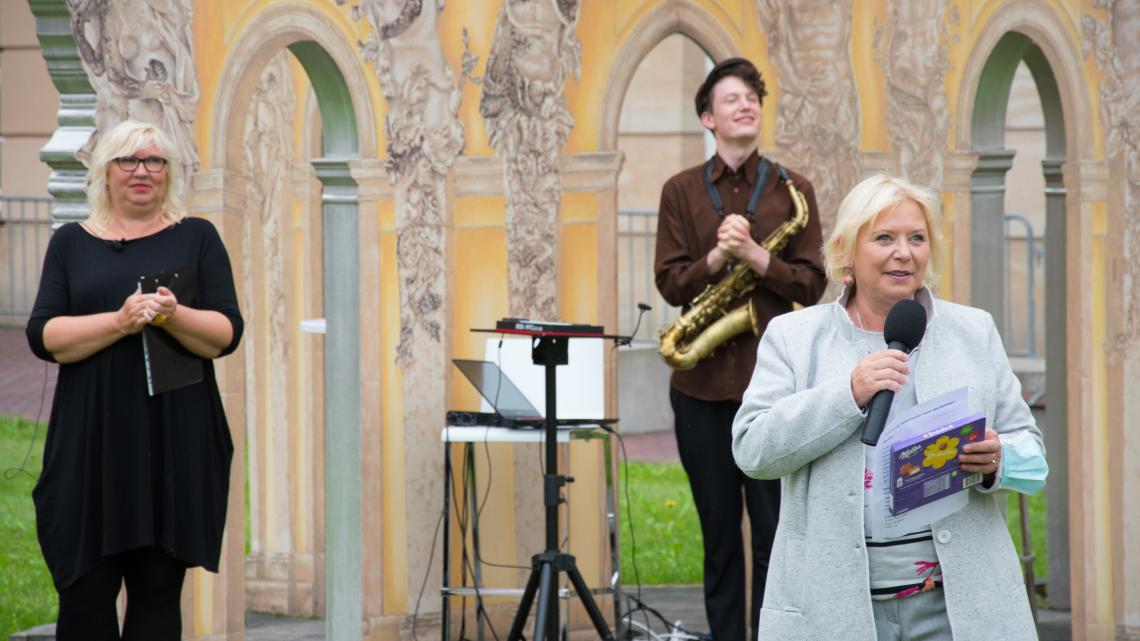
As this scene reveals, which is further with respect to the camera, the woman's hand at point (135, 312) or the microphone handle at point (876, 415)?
the woman's hand at point (135, 312)

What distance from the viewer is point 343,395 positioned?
693 centimetres

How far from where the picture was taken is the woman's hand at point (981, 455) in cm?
317

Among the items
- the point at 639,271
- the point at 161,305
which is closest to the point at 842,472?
the point at 161,305

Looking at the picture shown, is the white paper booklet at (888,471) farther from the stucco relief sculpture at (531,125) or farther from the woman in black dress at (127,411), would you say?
the stucco relief sculpture at (531,125)

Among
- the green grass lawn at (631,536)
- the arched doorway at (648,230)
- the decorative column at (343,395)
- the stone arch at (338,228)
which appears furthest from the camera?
the arched doorway at (648,230)

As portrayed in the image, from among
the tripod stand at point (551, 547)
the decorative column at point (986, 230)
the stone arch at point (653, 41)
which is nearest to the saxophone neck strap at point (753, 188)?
the tripod stand at point (551, 547)

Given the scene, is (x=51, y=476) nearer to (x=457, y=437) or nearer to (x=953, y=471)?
(x=457, y=437)

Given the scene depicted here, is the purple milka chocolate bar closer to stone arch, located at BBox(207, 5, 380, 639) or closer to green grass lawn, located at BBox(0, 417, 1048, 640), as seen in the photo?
stone arch, located at BBox(207, 5, 380, 639)

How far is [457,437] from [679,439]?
98 centimetres

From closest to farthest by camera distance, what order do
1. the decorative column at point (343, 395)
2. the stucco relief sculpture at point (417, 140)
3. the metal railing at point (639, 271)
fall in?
1. the stucco relief sculpture at point (417, 140)
2. the decorative column at point (343, 395)
3. the metal railing at point (639, 271)

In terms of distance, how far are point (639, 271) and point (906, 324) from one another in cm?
1361

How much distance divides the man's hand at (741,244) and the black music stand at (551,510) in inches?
23.6

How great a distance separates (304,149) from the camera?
8781 mm

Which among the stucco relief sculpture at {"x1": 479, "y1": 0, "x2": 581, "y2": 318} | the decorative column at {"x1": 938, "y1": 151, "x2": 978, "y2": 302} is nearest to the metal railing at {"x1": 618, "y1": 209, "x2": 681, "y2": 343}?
the decorative column at {"x1": 938, "y1": 151, "x2": 978, "y2": 302}
